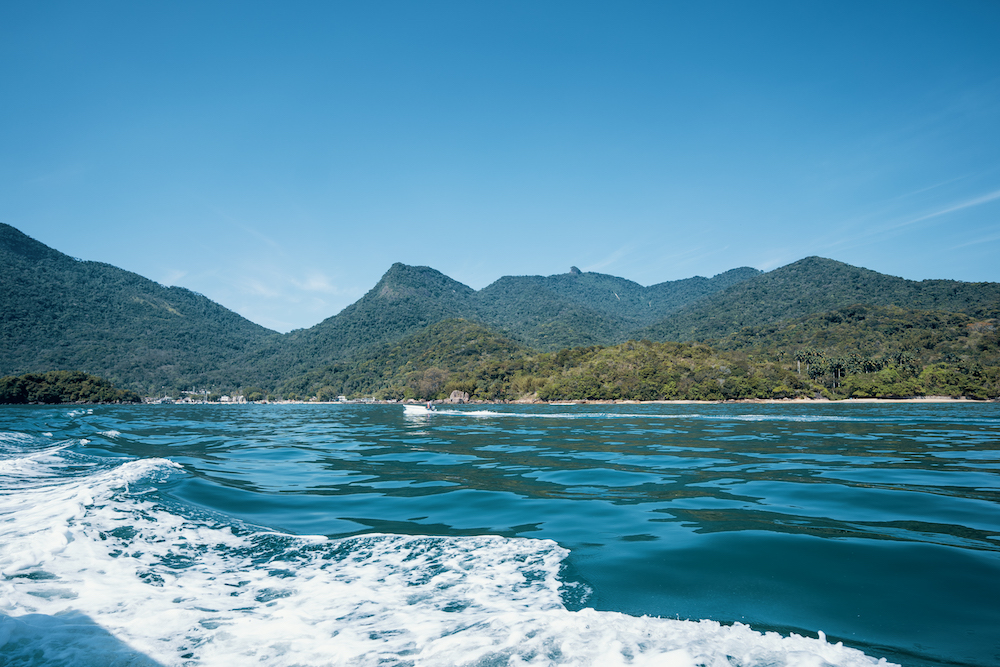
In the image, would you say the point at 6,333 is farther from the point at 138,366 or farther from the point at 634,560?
the point at 634,560

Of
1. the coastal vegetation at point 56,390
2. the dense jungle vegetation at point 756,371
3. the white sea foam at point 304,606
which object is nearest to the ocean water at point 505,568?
the white sea foam at point 304,606

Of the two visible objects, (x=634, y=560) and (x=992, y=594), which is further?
(x=634, y=560)

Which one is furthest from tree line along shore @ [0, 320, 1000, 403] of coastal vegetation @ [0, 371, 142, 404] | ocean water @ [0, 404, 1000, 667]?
ocean water @ [0, 404, 1000, 667]

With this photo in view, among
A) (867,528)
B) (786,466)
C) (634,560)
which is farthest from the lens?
(786,466)

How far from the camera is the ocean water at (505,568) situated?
4059 mm

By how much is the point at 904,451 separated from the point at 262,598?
2020 cm

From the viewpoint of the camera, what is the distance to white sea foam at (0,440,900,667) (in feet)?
12.8

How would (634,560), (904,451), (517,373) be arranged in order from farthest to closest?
(517,373) → (904,451) → (634,560)

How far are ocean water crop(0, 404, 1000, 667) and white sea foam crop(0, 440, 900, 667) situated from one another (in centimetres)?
3

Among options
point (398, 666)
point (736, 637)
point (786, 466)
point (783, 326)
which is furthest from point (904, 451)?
point (783, 326)

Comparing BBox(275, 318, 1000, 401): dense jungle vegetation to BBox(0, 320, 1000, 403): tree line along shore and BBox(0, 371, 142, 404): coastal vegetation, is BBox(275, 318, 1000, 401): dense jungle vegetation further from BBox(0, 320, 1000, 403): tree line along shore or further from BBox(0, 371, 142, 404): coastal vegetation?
BBox(0, 371, 142, 404): coastal vegetation

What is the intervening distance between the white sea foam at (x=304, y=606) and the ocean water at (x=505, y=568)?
3 centimetres

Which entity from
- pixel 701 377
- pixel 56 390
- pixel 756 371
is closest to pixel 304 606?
pixel 701 377

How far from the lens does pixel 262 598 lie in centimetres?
529
